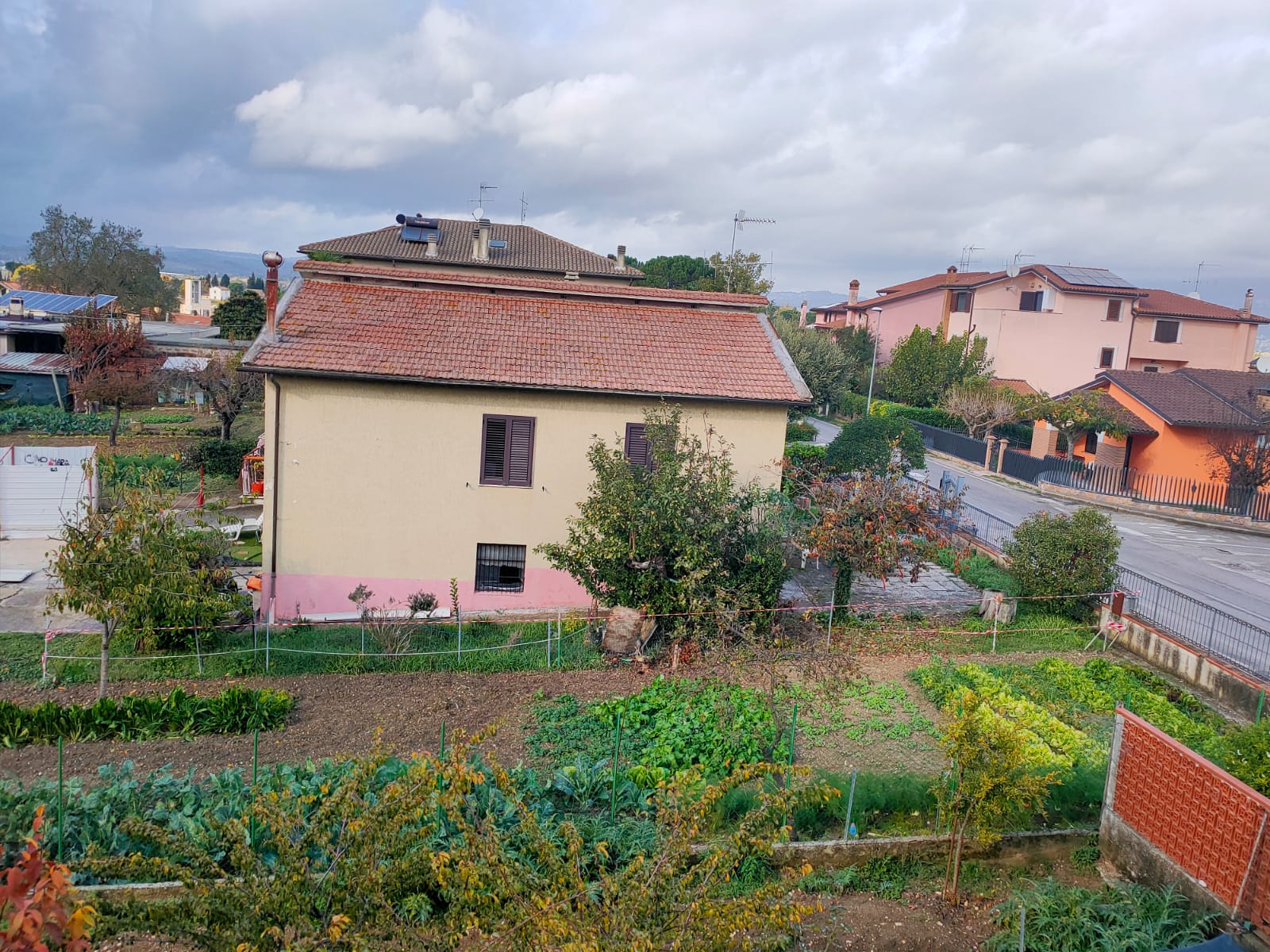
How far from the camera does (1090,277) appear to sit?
50781 millimetres

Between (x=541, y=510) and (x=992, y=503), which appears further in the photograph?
(x=992, y=503)

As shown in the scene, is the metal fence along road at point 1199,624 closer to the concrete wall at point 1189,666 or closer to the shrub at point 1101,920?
the concrete wall at point 1189,666

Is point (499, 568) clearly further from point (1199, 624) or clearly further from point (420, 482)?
point (1199, 624)

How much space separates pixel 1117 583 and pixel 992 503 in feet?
37.6

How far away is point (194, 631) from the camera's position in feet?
51.7

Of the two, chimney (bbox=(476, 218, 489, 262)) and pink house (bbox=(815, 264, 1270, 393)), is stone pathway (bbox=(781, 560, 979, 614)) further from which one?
pink house (bbox=(815, 264, 1270, 393))

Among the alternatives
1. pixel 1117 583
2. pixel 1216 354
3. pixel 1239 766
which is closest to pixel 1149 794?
pixel 1239 766

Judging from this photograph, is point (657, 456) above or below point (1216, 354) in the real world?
below

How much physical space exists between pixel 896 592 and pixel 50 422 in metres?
37.4

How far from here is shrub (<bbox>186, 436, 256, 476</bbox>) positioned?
1216 inches

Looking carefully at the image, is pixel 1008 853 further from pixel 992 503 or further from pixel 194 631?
pixel 992 503

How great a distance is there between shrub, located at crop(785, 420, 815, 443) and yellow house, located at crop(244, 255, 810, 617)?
21283mm

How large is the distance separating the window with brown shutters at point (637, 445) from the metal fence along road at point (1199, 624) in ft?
20.8

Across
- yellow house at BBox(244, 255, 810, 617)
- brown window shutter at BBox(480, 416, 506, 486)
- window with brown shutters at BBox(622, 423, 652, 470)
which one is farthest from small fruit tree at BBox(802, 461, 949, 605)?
brown window shutter at BBox(480, 416, 506, 486)
